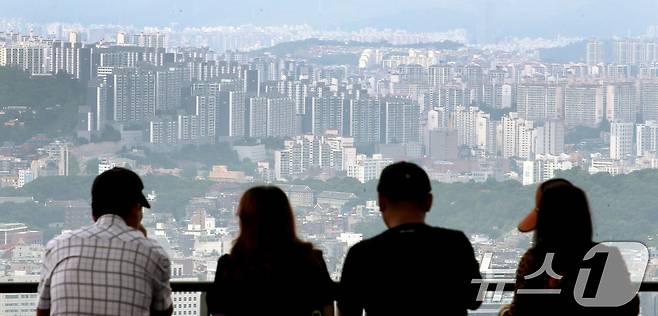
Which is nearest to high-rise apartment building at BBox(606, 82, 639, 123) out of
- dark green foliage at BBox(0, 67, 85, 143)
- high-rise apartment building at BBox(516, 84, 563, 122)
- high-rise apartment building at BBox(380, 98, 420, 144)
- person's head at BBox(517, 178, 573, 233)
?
high-rise apartment building at BBox(516, 84, 563, 122)

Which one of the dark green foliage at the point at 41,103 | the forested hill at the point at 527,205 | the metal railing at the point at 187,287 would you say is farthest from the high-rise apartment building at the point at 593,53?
the metal railing at the point at 187,287

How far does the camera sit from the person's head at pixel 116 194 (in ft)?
8.20

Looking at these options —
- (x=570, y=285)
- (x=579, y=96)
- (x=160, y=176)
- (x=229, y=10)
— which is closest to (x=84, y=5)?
(x=229, y=10)

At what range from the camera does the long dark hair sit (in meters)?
2.32

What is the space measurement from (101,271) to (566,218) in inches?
45.9

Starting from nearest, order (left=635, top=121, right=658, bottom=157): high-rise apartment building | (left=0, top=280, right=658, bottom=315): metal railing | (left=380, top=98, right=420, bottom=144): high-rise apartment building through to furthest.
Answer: (left=0, top=280, right=658, bottom=315): metal railing
(left=380, top=98, right=420, bottom=144): high-rise apartment building
(left=635, top=121, right=658, bottom=157): high-rise apartment building

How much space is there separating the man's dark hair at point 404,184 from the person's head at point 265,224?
245 millimetres

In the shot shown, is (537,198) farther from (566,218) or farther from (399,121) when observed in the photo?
(399,121)

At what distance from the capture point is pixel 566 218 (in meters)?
2.36

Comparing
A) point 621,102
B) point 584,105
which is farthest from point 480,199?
point 584,105

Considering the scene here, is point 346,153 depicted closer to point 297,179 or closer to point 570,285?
point 297,179

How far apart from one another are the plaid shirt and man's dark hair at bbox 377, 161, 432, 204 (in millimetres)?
→ 623

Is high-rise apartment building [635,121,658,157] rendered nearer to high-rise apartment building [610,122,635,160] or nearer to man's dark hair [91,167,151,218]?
high-rise apartment building [610,122,635,160]

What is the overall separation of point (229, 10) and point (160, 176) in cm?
837
